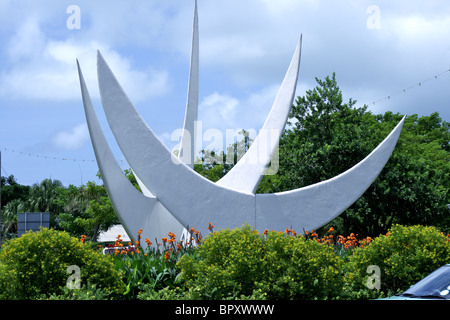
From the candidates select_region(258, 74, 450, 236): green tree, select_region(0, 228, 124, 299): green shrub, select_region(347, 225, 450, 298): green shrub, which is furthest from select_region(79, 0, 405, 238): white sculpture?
select_region(258, 74, 450, 236): green tree

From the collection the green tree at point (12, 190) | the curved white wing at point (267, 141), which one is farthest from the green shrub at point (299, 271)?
the green tree at point (12, 190)

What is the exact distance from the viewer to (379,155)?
1350 centimetres

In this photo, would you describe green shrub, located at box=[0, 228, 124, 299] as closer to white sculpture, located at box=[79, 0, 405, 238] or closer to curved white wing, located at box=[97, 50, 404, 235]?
white sculpture, located at box=[79, 0, 405, 238]

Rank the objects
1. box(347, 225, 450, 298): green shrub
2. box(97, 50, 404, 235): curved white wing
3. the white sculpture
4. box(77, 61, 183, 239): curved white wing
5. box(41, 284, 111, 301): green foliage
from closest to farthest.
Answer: box(41, 284, 111, 301): green foliage → box(347, 225, 450, 298): green shrub → box(77, 61, 183, 239): curved white wing → the white sculpture → box(97, 50, 404, 235): curved white wing

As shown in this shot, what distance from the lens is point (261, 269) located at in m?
6.69

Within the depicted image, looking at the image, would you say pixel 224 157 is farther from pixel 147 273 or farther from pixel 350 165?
pixel 147 273

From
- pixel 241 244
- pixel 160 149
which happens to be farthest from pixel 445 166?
pixel 241 244

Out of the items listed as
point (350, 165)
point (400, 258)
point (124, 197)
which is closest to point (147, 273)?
point (400, 258)

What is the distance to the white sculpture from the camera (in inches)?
460

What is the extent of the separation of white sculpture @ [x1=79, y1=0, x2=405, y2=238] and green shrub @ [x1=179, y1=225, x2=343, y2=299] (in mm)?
4981

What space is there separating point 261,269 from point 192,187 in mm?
5670
